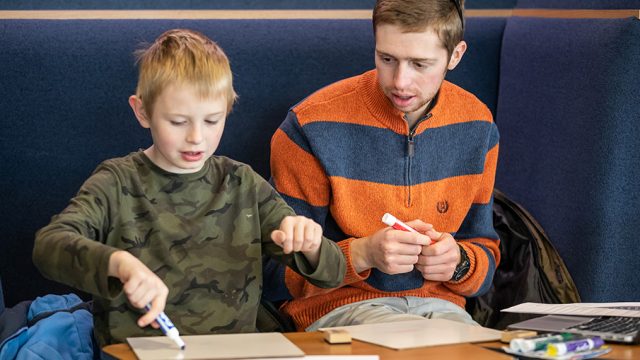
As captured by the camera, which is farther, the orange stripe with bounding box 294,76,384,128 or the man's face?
the orange stripe with bounding box 294,76,384,128

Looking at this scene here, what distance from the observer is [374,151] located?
1.98m

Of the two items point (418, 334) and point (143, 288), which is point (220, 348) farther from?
point (418, 334)

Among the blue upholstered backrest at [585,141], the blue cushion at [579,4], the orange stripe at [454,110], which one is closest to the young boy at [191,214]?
the orange stripe at [454,110]

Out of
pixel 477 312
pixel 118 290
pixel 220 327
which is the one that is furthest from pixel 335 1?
pixel 118 290

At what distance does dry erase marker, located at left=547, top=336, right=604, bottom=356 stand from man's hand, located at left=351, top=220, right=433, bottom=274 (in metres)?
0.46

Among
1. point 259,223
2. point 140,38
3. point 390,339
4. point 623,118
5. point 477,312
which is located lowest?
point 477,312

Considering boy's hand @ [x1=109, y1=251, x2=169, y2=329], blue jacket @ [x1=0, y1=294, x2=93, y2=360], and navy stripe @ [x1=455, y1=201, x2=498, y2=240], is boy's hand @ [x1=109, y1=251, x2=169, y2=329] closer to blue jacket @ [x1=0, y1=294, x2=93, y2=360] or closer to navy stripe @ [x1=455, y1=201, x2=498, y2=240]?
blue jacket @ [x1=0, y1=294, x2=93, y2=360]

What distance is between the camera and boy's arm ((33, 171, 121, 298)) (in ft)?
4.44

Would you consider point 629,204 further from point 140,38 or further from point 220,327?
point 140,38

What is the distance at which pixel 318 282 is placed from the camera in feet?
5.50

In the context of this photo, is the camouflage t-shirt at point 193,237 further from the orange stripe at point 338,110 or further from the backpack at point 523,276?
the backpack at point 523,276

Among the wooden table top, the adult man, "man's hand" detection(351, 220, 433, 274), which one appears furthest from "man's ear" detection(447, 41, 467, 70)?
the wooden table top

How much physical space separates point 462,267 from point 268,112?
0.66m

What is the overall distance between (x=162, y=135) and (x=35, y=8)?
2.97 feet
